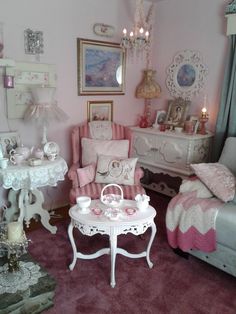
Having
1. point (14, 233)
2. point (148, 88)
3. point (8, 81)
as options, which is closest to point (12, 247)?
point (14, 233)

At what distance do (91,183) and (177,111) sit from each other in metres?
1.51

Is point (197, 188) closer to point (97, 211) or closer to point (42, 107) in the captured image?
point (97, 211)

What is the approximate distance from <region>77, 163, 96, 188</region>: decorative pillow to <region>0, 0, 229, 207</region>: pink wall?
1.90 ft

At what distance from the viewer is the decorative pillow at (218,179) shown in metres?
2.34

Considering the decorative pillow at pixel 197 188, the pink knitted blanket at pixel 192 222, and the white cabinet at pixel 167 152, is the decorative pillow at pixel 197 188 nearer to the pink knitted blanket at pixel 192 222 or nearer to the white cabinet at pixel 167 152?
the pink knitted blanket at pixel 192 222

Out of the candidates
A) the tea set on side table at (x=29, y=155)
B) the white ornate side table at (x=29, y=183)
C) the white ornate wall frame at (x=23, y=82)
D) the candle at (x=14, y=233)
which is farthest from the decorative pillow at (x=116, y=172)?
the candle at (x=14, y=233)

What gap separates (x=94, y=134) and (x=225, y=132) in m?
1.41

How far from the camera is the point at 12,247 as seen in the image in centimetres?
176

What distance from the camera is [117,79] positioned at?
3693 millimetres

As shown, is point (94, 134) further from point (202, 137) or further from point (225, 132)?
point (225, 132)

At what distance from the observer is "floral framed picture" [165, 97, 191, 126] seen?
11.8ft

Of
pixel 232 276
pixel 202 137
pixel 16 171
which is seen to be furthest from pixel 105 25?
pixel 232 276

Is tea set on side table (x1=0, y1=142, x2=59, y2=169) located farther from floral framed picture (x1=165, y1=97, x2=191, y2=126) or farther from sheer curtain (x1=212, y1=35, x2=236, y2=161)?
sheer curtain (x1=212, y1=35, x2=236, y2=161)

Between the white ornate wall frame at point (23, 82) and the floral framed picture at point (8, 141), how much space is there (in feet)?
0.56
